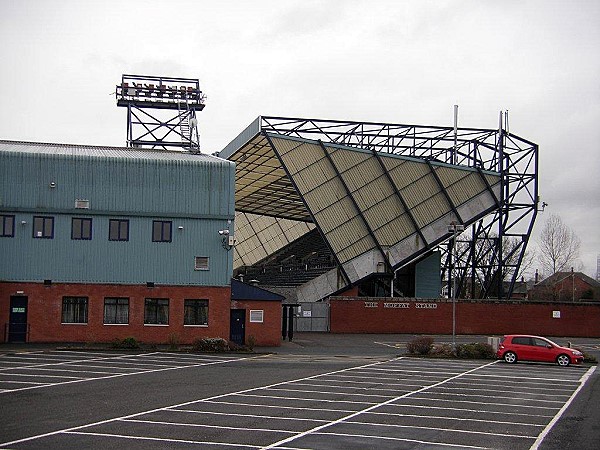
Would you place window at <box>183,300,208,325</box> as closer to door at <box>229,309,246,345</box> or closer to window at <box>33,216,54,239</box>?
door at <box>229,309,246,345</box>

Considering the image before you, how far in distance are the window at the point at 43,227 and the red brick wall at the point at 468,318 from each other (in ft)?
80.1

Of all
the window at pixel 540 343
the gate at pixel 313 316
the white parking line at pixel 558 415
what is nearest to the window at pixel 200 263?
the window at pixel 540 343

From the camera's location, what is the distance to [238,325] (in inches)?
1756

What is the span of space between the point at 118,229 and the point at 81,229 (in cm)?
182

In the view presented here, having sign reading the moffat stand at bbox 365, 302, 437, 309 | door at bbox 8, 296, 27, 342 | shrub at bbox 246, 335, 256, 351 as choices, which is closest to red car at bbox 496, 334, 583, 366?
shrub at bbox 246, 335, 256, 351

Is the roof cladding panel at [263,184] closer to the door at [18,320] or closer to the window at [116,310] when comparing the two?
the window at [116,310]

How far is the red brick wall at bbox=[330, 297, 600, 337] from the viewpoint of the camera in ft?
200

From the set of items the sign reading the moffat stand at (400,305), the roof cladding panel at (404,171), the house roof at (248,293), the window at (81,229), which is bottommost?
the sign reading the moffat stand at (400,305)

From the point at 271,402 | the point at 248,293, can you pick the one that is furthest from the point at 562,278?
the point at 271,402

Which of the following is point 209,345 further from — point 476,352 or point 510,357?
point 510,357

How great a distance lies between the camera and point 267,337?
1766 inches

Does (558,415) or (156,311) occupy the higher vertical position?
(156,311)

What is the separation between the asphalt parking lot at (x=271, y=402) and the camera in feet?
53.8

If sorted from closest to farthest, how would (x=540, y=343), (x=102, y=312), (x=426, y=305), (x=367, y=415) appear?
(x=367, y=415) < (x=540, y=343) < (x=102, y=312) < (x=426, y=305)
